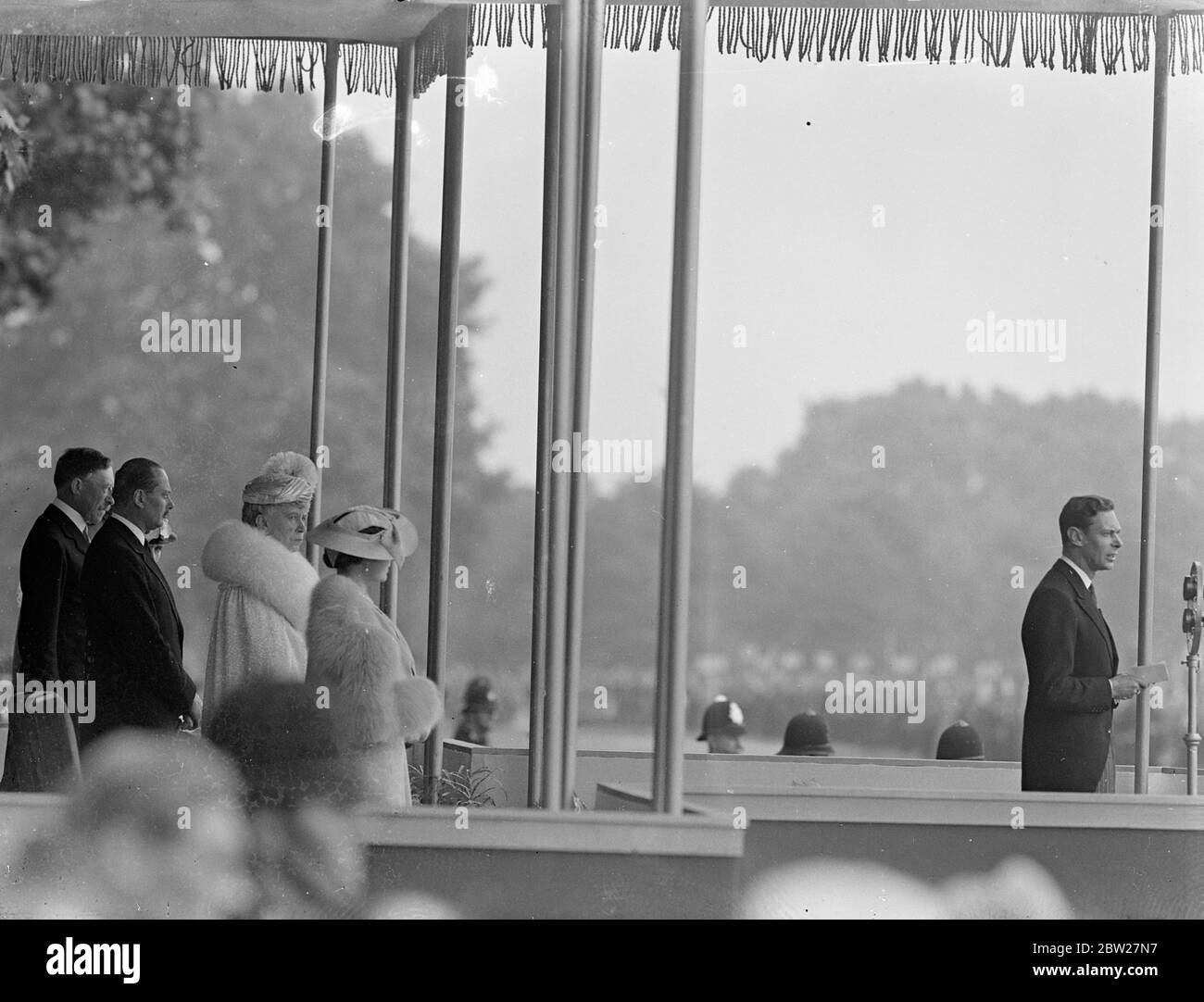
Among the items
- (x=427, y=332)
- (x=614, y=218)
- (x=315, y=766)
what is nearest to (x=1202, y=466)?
(x=614, y=218)

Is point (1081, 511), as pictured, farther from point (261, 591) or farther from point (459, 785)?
point (261, 591)

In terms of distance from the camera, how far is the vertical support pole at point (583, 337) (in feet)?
17.8

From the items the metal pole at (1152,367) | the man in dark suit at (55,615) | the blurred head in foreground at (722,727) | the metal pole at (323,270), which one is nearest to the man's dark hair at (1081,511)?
the metal pole at (1152,367)

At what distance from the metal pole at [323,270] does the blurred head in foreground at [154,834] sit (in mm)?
720

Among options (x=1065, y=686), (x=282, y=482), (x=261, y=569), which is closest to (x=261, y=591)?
(x=261, y=569)

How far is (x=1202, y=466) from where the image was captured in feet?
18.4

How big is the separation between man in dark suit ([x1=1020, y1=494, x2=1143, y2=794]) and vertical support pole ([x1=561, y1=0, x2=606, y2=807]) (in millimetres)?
1171

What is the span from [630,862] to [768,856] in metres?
0.36

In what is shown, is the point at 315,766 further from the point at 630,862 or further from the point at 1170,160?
the point at 1170,160

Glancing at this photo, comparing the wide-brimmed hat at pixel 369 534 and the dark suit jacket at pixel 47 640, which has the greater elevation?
the wide-brimmed hat at pixel 369 534

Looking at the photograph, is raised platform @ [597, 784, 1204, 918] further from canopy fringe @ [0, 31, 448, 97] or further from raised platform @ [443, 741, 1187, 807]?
canopy fringe @ [0, 31, 448, 97]

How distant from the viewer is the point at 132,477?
17.9 ft

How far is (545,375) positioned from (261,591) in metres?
0.90

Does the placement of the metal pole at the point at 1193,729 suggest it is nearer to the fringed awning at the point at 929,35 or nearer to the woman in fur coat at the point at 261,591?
the fringed awning at the point at 929,35
